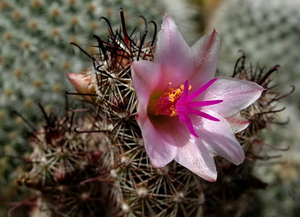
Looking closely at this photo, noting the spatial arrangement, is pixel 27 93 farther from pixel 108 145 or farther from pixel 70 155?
pixel 108 145

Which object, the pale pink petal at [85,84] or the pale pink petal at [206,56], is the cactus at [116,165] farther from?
the pale pink petal at [206,56]

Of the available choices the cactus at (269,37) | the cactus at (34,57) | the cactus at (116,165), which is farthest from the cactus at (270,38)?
the cactus at (34,57)

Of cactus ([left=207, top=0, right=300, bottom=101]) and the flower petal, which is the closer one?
the flower petal

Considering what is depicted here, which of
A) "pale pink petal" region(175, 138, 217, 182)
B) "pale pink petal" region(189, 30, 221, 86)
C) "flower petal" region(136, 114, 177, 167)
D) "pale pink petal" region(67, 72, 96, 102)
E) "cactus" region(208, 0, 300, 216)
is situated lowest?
"cactus" region(208, 0, 300, 216)

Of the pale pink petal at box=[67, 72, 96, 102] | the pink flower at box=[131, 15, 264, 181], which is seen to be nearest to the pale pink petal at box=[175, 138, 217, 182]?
the pink flower at box=[131, 15, 264, 181]

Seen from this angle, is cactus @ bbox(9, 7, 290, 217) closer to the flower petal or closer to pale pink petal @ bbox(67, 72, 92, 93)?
pale pink petal @ bbox(67, 72, 92, 93)

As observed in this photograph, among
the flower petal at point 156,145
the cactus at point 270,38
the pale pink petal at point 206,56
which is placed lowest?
the cactus at point 270,38

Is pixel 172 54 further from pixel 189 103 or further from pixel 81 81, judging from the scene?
pixel 81 81
